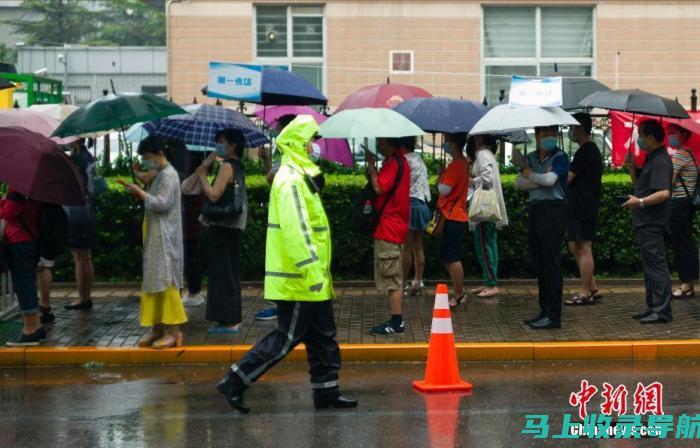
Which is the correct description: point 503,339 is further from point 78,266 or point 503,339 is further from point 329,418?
point 78,266

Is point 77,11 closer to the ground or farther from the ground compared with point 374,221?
farther from the ground

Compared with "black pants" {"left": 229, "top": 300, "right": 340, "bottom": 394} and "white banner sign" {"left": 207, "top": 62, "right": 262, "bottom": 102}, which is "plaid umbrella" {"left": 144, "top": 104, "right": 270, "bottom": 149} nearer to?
"white banner sign" {"left": 207, "top": 62, "right": 262, "bottom": 102}

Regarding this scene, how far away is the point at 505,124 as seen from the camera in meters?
11.5

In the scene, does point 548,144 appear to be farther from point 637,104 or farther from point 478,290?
point 478,290

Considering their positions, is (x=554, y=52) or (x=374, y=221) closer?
(x=374, y=221)

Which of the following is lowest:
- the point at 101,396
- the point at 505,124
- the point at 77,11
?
the point at 101,396

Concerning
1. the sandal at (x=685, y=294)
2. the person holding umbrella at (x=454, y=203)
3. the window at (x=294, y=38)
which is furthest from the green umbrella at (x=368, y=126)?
the window at (x=294, y=38)

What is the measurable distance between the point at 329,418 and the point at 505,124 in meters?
3.96

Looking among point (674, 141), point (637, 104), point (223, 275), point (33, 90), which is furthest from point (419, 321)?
point (33, 90)

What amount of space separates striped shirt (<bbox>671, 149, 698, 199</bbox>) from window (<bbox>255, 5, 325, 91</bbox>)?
14725mm

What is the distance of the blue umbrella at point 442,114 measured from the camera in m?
12.8

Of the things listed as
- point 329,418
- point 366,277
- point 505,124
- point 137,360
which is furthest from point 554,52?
point 329,418

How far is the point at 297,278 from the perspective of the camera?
848 centimetres

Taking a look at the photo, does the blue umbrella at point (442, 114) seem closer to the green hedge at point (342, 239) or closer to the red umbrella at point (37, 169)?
the green hedge at point (342, 239)
